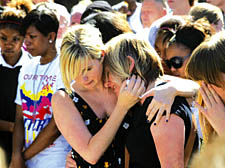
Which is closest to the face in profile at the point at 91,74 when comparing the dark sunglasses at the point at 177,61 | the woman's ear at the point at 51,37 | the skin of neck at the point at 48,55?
the dark sunglasses at the point at 177,61

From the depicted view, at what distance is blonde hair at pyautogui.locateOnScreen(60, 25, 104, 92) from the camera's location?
81.6 inches

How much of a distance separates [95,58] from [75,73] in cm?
15

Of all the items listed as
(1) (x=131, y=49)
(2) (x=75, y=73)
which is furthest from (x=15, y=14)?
(1) (x=131, y=49)

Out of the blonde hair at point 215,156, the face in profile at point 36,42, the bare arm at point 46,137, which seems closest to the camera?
the blonde hair at point 215,156

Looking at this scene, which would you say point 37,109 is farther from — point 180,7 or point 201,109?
point 180,7

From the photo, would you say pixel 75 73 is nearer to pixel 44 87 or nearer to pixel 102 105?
pixel 102 105

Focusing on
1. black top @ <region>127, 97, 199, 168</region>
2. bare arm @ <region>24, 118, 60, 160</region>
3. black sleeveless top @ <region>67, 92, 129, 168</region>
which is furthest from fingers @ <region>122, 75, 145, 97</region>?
bare arm @ <region>24, 118, 60, 160</region>

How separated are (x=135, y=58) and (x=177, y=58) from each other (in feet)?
1.65

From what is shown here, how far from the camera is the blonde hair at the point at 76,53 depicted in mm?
2072

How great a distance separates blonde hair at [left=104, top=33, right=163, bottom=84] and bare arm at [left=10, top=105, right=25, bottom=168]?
1411 millimetres

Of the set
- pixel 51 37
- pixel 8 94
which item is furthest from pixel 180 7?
pixel 8 94

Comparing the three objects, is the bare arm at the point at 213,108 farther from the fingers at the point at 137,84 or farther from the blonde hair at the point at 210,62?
the fingers at the point at 137,84

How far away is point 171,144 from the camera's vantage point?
157 centimetres

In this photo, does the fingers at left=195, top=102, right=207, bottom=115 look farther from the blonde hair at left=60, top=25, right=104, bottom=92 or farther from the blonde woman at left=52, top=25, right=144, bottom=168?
the blonde hair at left=60, top=25, right=104, bottom=92
